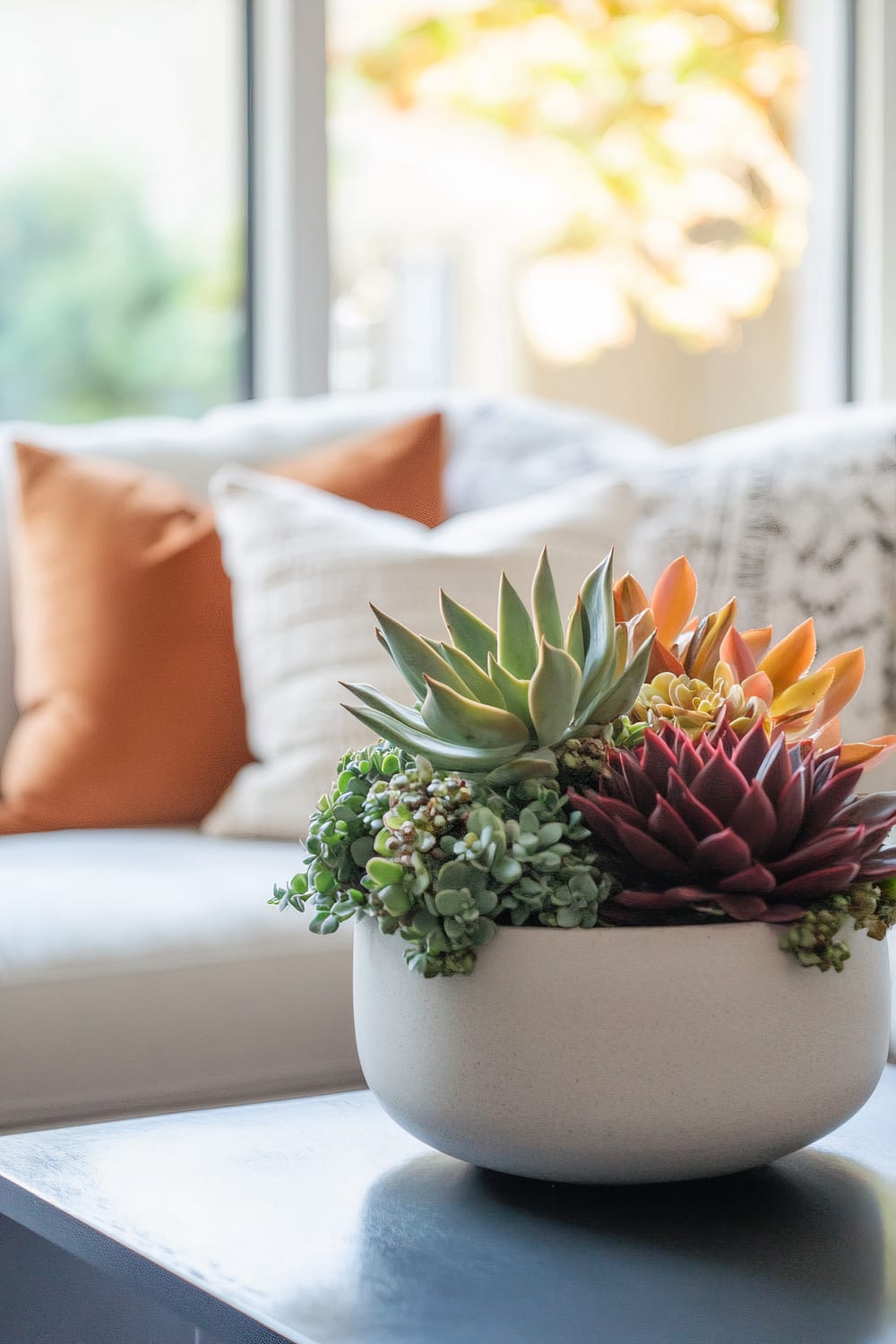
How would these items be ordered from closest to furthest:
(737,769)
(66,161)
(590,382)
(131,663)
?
(737,769), (131,663), (66,161), (590,382)

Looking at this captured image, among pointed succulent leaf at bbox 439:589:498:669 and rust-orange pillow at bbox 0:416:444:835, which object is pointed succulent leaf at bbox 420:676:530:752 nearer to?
pointed succulent leaf at bbox 439:589:498:669

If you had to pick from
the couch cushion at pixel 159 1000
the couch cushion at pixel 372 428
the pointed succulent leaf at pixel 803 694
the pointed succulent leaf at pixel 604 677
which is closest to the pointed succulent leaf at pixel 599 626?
the pointed succulent leaf at pixel 604 677

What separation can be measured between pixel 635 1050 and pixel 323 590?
1.09 metres

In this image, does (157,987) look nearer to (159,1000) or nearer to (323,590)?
(159,1000)

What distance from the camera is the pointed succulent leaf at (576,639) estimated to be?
27.5 inches

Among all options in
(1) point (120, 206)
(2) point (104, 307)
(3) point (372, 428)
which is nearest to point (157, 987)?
(3) point (372, 428)

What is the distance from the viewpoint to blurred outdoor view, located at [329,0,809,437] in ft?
9.66

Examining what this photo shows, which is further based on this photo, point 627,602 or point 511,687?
point 627,602

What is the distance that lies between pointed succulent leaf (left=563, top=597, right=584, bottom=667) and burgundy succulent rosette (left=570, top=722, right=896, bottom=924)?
0.05m

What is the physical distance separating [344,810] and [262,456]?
1.34 meters

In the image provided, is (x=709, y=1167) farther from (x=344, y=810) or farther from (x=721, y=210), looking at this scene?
(x=721, y=210)

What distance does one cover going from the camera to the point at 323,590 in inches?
66.9

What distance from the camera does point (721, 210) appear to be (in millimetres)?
3285

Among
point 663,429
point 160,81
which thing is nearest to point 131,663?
point 160,81
